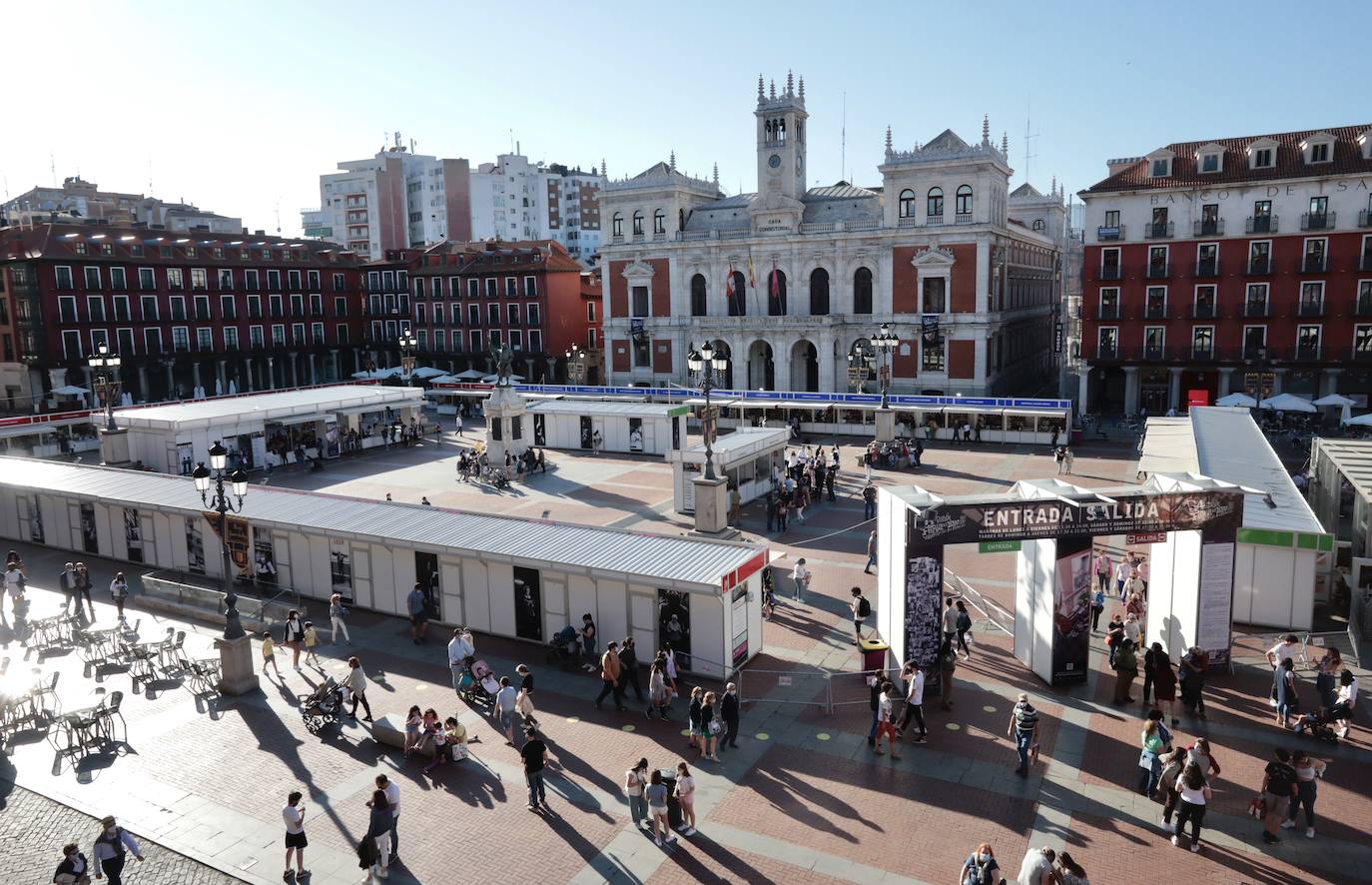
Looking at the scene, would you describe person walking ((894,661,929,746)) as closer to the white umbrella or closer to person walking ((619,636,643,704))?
person walking ((619,636,643,704))

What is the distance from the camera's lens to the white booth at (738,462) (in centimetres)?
3181

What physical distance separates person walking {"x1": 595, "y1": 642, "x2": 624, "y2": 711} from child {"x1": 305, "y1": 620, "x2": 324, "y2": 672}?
6511 millimetres

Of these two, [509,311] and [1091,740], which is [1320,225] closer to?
[1091,740]

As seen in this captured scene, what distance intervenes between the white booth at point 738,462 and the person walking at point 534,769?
53.1ft

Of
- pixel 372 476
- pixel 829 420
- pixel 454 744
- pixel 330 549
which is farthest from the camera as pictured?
pixel 829 420

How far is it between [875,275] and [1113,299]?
14315 mm

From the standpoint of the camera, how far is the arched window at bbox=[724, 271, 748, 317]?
65312 millimetres

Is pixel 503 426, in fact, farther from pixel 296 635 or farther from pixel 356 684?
pixel 356 684

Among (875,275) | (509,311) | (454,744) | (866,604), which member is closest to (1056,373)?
(875,275)

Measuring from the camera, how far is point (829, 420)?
51.3 meters

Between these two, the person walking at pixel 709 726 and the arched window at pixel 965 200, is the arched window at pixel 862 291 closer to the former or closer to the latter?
the arched window at pixel 965 200

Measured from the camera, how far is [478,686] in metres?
17.8

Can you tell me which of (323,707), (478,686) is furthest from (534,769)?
(323,707)

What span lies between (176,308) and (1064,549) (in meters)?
67.5
